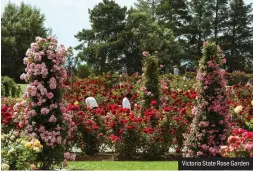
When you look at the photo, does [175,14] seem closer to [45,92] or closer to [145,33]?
[145,33]

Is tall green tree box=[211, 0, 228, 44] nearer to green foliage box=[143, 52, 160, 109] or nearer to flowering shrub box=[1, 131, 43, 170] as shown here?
green foliage box=[143, 52, 160, 109]

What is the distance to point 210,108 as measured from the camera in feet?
33.6

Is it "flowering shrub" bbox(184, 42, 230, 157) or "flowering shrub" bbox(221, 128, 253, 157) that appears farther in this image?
"flowering shrub" bbox(184, 42, 230, 157)

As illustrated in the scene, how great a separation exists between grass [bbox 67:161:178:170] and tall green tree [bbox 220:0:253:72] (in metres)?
41.6

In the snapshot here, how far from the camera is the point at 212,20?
53.1 meters

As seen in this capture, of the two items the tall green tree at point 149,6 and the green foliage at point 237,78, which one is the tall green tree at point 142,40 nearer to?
the tall green tree at point 149,6

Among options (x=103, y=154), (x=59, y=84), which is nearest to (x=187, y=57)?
(x=103, y=154)

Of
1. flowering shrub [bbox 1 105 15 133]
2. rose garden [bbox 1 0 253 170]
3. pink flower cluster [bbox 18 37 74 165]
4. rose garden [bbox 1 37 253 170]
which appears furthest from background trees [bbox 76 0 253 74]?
pink flower cluster [bbox 18 37 74 165]

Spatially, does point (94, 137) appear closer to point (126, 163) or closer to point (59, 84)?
point (126, 163)

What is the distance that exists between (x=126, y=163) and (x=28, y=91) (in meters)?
3.18

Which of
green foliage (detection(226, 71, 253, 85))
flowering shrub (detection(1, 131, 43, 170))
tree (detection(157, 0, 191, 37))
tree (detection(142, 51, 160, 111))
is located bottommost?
flowering shrub (detection(1, 131, 43, 170))

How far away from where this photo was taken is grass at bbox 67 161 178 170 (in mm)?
10766

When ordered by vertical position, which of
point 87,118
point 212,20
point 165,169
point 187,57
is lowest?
point 165,169

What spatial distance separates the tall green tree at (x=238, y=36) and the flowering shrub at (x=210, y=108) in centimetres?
4249
